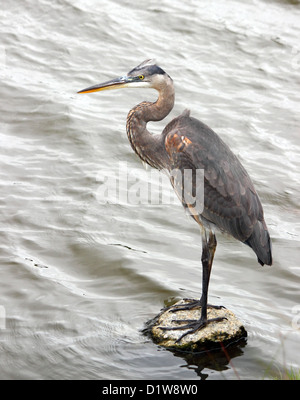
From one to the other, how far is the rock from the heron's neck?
144 centimetres

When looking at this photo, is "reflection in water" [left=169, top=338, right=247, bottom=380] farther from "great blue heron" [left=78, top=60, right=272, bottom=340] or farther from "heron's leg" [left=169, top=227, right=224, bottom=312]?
"heron's leg" [left=169, top=227, right=224, bottom=312]

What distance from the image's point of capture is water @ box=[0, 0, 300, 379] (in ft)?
18.9

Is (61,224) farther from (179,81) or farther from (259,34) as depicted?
(259,34)

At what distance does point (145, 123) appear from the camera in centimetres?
632

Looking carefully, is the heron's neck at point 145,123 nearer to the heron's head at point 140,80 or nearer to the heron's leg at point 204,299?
the heron's head at point 140,80

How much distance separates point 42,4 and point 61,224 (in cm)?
665

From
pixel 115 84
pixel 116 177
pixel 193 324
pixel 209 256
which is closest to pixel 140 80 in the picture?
pixel 115 84

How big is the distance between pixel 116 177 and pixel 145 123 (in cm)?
280

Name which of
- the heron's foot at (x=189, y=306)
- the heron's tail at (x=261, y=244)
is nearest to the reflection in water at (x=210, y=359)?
the heron's foot at (x=189, y=306)

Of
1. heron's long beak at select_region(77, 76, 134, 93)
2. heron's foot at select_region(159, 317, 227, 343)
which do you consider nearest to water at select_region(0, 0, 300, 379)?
heron's foot at select_region(159, 317, 227, 343)

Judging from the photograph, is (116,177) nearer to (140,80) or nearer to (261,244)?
(140,80)
